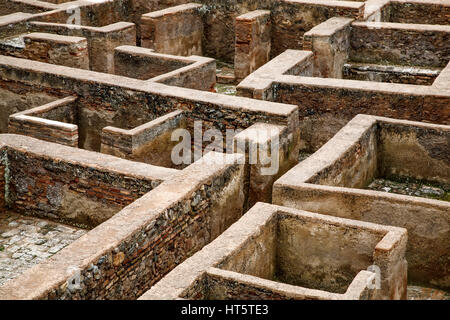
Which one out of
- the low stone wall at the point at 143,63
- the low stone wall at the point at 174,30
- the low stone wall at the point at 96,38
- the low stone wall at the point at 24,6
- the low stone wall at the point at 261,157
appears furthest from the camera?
the low stone wall at the point at 24,6

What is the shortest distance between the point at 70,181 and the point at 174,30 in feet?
21.6

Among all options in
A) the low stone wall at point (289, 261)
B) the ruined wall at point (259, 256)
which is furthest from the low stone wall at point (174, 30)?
the ruined wall at point (259, 256)

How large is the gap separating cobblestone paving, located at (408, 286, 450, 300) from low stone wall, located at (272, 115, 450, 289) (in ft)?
0.23

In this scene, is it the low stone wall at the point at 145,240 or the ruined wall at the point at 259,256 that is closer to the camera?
the low stone wall at the point at 145,240

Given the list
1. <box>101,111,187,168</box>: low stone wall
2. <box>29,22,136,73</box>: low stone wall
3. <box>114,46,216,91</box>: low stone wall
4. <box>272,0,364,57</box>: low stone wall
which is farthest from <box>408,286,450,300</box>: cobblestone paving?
<box>29,22,136,73</box>: low stone wall

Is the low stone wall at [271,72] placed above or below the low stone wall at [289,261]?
above

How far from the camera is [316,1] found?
43.5 ft

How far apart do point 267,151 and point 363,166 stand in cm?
117

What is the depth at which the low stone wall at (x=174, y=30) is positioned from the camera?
13.2 metres

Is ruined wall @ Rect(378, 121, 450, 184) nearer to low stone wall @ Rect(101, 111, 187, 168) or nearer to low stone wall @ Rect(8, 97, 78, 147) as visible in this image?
low stone wall @ Rect(101, 111, 187, 168)

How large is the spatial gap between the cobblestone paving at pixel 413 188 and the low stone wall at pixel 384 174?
9 cm

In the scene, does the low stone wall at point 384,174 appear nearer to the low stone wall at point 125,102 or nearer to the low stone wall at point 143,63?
the low stone wall at point 125,102

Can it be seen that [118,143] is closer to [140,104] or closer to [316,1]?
[140,104]

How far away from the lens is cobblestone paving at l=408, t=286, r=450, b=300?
686 centimetres
